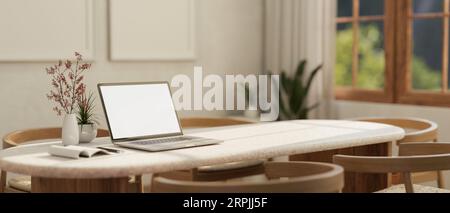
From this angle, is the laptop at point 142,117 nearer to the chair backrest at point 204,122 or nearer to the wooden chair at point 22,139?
the wooden chair at point 22,139

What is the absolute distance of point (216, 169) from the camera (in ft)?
13.7

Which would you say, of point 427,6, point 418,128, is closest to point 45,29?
point 418,128

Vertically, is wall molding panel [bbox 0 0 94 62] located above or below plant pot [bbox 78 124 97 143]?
above

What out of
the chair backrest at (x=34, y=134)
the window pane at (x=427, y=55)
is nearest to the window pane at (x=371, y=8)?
the window pane at (x=427, y=55)

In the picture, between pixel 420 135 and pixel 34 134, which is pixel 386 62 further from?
pixel 34 134

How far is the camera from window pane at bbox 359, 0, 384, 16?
5789mm

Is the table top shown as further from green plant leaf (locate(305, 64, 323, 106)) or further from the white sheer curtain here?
the white sheer curtain

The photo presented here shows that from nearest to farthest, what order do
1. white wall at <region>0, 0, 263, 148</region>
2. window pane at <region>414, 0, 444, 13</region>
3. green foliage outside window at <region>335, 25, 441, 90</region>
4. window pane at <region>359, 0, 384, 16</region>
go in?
white wall at <region>0, 0, 263, 148</region> → window pane at <region>414, 0, 444, 13</region> → green foliage outside window at <region>335, 25, 441, 90</region> → window pane at <region>359, 0, 384, 16</region>

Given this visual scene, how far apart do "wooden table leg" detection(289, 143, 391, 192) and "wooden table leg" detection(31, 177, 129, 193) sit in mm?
1457

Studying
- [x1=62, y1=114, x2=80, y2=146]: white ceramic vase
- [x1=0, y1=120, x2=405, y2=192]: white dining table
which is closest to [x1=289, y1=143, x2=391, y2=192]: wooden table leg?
[x1=0, y1=120, x2=405, y2=192]: white dining table

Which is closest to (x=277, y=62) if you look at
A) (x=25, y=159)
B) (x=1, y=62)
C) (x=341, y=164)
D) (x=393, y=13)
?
(x=393, y=13)
